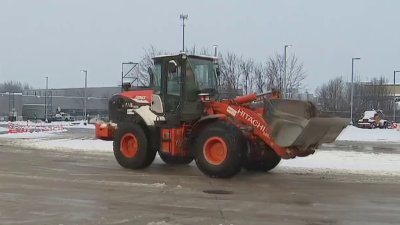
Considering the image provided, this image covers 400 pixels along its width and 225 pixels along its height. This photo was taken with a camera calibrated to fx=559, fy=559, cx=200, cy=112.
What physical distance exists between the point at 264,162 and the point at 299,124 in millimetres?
2697

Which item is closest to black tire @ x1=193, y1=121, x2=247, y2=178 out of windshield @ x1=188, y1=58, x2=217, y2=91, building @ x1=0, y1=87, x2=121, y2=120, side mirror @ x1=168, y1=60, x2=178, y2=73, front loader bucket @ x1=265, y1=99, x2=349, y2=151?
front loader bucket @ x1=265, y1=99, x2=349, y2=151

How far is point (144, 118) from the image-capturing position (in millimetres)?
14648

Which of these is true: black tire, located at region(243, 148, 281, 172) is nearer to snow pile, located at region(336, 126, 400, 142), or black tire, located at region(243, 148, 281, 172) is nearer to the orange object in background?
the orange object in background

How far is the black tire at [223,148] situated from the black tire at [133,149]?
1.75 meters

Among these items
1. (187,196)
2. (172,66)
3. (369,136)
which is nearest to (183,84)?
(172,66)

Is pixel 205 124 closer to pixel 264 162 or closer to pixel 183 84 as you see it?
pixel 183 84

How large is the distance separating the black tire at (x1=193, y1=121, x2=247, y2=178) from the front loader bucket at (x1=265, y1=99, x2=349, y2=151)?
831mm

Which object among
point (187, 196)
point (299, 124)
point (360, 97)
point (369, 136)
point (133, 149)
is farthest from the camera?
point (360, 97)

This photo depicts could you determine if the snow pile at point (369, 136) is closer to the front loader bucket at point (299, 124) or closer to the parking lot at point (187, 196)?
the parking lot at point (187, 196)

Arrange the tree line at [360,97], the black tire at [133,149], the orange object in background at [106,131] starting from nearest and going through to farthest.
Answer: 1. the black tire at [133,149]
2. the orange object in background at [106,131]
3. the tree line at [360,97]

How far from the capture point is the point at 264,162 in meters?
14.3

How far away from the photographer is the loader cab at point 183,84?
45.2 feet

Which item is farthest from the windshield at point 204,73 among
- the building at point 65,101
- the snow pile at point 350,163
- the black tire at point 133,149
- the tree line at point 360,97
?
the building at point 65,101

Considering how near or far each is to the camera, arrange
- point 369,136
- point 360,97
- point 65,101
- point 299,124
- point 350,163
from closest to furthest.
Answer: point 299,124
point 350,163
point 369,136
point 360,97
point 65,101
